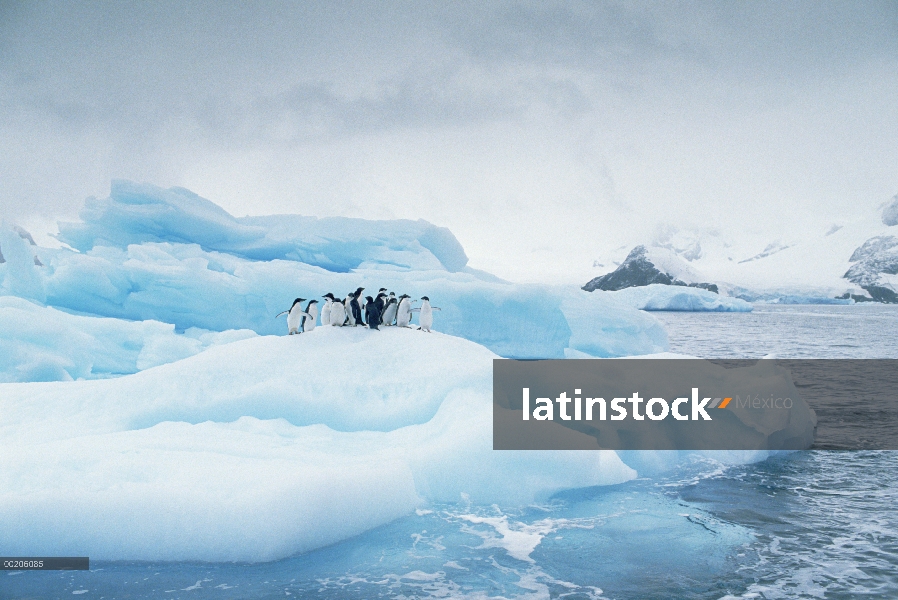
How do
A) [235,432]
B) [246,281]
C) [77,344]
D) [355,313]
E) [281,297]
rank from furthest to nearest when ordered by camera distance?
[281,297], [246,281], [77,344], [355,313], [235,432]

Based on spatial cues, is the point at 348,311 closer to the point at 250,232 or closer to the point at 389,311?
the point at 389,311

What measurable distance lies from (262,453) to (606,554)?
10.4 feet

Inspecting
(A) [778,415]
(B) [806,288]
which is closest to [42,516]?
(A) [778,415]

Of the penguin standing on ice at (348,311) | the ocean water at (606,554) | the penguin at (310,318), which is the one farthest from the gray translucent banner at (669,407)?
the penguin at (310,318)

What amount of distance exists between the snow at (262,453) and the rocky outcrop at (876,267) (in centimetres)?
7423

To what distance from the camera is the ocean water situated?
3883 millimetres

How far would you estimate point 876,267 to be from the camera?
67.8 meters

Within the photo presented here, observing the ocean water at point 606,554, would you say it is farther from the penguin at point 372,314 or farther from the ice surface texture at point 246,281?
the ice surface texture at point 246,281

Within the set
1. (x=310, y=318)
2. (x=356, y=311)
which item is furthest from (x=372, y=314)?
(x=310, y=318)

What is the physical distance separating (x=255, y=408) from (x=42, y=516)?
2654 millimetres

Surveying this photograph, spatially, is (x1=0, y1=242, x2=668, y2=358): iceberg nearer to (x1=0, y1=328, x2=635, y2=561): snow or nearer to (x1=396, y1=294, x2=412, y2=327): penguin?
(x1=396, y1=294, x2=412, y2=327): penguin

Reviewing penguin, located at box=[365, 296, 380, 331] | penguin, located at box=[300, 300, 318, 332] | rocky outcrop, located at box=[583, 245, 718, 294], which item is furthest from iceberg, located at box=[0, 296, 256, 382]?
rocky outcrop, located at box=[583, 245, 718, 294]

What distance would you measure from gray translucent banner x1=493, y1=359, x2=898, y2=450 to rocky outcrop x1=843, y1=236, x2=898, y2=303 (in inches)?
2714

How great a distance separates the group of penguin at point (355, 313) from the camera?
8.89 metres
